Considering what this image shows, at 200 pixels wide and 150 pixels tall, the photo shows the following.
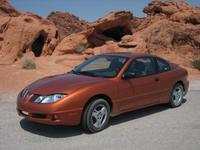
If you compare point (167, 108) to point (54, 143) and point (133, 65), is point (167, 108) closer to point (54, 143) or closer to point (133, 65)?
point (133, 65)

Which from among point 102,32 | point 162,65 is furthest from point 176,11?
point 162,65

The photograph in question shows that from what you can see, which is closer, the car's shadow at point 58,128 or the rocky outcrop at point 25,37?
the car's shadow at point 58,128

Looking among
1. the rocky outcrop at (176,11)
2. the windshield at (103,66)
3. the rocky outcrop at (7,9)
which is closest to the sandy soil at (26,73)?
the windshield at (103,66)

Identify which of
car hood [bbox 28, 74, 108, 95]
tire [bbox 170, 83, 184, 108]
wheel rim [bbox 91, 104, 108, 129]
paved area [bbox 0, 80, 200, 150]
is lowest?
paved area [bbox 0, 80, 200, 150]

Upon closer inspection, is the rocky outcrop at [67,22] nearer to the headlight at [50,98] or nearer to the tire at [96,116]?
the tire at [96,116]

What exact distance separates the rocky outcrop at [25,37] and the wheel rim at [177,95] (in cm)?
1206

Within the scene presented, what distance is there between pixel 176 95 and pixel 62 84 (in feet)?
11.7

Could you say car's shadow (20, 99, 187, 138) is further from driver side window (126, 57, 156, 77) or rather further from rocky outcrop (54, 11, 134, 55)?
rocky outcrop (54, 11, 134, 55)

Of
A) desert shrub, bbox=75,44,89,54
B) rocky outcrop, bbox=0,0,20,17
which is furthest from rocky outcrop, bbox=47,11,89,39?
desert shrub, bbox=75,44,89,54

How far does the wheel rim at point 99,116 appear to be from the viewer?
7.40m

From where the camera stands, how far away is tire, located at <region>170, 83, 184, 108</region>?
380 inches

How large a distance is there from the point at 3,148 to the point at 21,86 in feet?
21.8

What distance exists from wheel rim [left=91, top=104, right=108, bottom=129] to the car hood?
1.69 feet

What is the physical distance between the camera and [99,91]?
7.43 m
